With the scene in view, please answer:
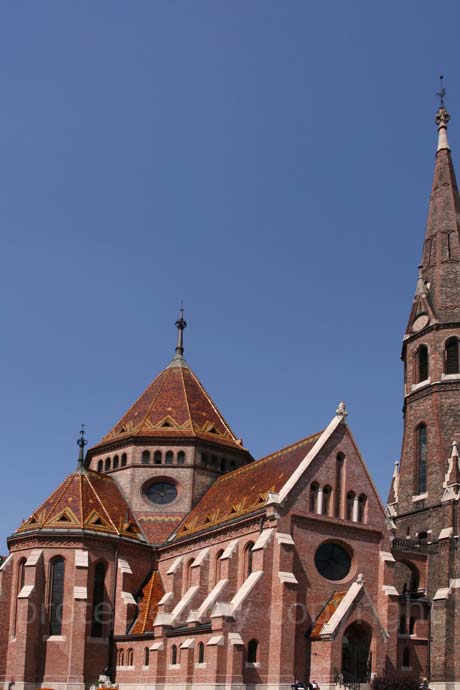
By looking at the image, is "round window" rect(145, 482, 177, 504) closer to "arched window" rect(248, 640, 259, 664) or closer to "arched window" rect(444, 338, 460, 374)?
"arched window" rect(248, 640, 259, 664)

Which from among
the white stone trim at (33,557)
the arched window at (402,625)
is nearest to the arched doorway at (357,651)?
the arched window at (402,625)

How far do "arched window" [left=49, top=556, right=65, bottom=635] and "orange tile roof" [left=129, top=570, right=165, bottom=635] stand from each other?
4.45m

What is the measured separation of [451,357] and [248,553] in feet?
71.5

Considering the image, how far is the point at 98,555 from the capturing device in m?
60.5

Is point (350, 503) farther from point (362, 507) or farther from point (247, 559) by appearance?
point (247, 559)

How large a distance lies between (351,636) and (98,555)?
1765 centimetres

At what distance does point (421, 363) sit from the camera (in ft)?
226

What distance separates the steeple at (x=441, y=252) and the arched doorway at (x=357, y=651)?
24754 mm

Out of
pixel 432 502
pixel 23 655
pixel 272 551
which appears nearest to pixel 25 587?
pixel 23 655

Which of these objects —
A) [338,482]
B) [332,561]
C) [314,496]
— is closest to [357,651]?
[332,561]

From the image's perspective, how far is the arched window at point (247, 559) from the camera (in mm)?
53500

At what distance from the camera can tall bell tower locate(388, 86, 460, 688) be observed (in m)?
58.0

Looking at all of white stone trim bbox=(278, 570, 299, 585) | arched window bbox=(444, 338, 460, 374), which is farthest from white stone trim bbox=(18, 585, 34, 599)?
arched window bbox=(444, 338, 460, 374)

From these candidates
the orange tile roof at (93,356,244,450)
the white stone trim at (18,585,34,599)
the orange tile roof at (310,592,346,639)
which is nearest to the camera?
the orange tile roof at (310,592,346,639)
